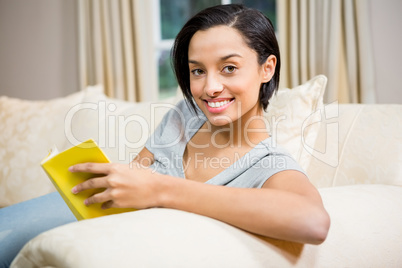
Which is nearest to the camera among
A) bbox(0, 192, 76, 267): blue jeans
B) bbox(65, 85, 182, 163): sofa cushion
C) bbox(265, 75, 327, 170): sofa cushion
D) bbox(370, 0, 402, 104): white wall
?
bbox(0, 192, 76, 267): blue jeans

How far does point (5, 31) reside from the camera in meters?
4.40

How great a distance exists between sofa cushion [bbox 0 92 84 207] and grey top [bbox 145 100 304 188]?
89 centimetres

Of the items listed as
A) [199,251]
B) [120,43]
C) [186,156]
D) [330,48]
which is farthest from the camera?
[120,43]

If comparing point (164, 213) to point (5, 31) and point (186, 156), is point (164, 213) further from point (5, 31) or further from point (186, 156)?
point (5, 31)

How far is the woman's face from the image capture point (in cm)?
109

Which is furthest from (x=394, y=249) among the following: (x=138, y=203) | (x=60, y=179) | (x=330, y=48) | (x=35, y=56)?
(x=35, y=56)

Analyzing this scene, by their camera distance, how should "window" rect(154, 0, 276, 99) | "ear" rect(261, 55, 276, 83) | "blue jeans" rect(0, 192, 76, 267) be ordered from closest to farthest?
"ear" rect(261, 55, 276, 83), "blue jeans" rect(0, 192, 76, 267), "window" rect(154, 0, 276, 99)

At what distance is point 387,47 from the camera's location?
2791mm

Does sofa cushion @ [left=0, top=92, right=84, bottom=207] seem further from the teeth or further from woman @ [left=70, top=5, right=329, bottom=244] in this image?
the teeth

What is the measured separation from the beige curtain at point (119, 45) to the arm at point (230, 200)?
9.47 ft

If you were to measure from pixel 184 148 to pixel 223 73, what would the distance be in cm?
28

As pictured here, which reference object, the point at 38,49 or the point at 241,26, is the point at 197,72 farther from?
the point at 38,49

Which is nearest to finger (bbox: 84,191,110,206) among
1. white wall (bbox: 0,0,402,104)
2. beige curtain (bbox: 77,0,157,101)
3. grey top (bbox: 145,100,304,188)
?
grey top (bbox: 145,100,304,188)

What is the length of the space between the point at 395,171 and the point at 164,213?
0.78 metres
